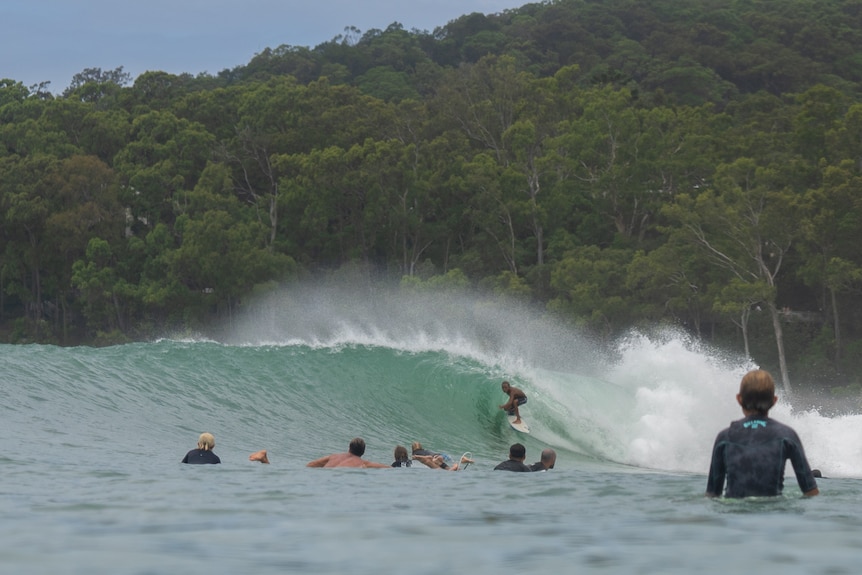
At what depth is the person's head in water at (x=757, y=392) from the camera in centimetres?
787

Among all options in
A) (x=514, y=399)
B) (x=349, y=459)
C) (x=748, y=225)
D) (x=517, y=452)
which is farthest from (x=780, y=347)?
(x=349, y=459)

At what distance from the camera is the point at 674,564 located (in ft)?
22.0

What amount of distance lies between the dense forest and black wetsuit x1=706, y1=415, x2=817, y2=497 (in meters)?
39.3

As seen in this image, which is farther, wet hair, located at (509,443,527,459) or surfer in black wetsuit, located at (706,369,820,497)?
wet hair, located at (509,443,527,459)

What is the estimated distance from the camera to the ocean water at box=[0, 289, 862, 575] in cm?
708

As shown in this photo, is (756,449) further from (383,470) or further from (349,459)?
(349,459)

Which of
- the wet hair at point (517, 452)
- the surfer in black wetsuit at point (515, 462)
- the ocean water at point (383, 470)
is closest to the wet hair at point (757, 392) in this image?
the ocean water at point (383, 470)

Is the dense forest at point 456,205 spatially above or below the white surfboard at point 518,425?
above

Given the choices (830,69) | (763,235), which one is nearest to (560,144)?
(763,235)

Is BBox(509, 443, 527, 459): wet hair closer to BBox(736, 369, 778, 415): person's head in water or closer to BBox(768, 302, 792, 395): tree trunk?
BBox(736, 369, 778, 415): person's head in water

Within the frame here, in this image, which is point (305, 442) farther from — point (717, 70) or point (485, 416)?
point (717, 70)

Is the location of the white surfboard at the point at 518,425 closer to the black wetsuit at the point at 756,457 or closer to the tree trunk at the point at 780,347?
the black wetsuit at the point at 756,457

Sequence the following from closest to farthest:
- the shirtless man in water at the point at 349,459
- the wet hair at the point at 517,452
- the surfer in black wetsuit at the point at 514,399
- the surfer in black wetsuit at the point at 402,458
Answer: the wet hair at the point at 517,452 → the shirtless man in water at the point at 349,459 → the surfer in black wetsuit at the point at 402,458 → the surfer in black wetsuit at the point at 514,399

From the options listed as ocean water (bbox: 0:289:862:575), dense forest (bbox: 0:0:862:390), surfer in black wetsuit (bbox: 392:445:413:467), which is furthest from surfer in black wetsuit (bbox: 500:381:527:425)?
dense forest (bbox: 0:0:862:390)
